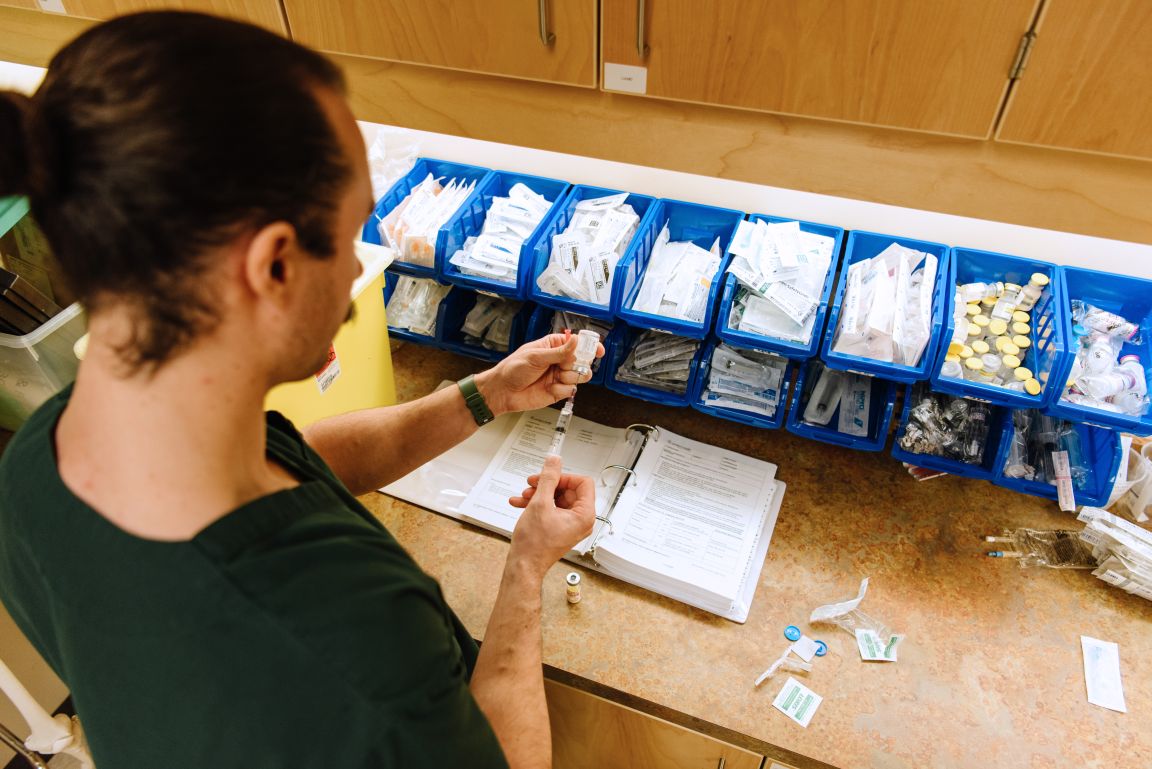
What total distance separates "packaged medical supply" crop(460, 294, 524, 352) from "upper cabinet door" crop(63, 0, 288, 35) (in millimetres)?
624

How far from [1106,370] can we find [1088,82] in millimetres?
544

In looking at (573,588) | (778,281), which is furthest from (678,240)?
(573,588)

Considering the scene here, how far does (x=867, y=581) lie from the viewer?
1220 mm

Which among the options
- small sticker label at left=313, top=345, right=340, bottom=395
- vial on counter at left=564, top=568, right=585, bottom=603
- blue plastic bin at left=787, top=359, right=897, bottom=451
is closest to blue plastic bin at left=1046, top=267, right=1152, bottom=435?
blue plastic bin at left=787, top=359, right=897, bottom=451

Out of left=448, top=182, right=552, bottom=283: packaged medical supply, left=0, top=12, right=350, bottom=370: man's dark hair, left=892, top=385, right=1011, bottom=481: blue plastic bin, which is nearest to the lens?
left=0, top=12, right=350, bottom=370: man's dark hair

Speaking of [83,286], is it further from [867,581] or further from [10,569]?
[867,581]

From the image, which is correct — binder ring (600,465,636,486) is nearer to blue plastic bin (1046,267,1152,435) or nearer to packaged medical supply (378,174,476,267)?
packaged medical supply (378,174,476,267)

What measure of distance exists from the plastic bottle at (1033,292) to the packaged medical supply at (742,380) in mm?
420

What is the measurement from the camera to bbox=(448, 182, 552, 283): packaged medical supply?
1380 millimetres

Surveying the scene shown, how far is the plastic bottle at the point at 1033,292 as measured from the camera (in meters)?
1.27

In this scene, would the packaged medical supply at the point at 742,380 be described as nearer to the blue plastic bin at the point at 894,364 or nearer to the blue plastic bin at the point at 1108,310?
the blue plastic bin at the point at 894,364

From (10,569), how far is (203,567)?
0.34 meters

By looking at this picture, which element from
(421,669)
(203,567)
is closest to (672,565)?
(421,669)

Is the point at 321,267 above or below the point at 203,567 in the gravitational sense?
above
